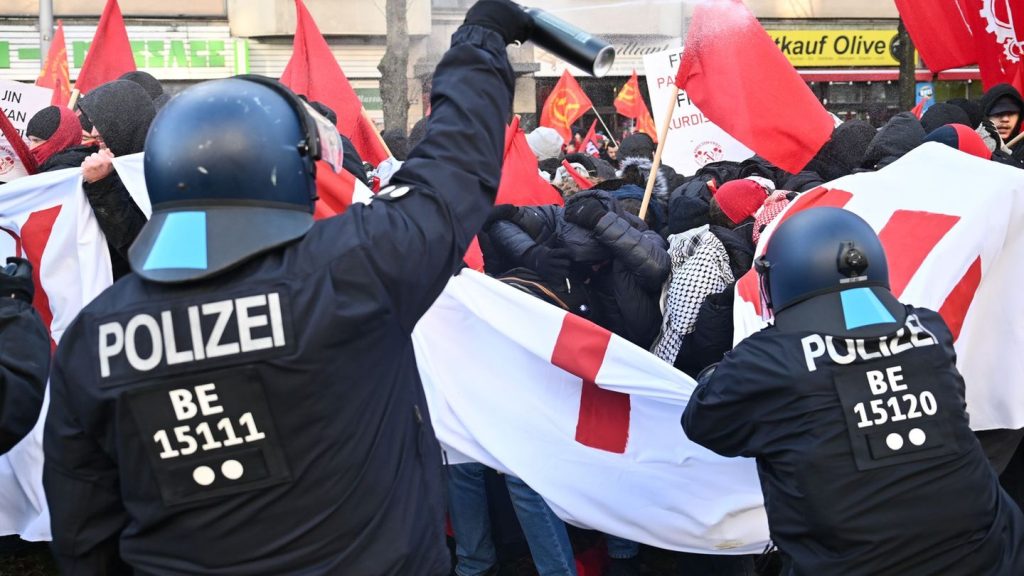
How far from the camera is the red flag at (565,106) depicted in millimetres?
14633

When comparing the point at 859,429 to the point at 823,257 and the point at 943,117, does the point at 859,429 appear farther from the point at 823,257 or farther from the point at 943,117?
the point at 943,117

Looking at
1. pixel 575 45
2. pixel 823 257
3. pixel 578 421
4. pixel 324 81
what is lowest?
pixel 578 421

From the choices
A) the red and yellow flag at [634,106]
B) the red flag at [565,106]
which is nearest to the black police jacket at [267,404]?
the red flag at [565,106]

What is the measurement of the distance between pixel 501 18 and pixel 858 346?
1.20 metres

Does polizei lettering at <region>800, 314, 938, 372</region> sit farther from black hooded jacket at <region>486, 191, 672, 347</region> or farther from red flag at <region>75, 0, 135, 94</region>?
red flag at <region>75, 0, 135, 94</region>

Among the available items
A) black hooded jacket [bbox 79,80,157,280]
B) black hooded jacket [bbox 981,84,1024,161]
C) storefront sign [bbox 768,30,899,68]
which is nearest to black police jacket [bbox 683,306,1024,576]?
black hooded jacket [bbox 79,80,157,280]

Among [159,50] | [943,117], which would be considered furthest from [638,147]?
[159,50]

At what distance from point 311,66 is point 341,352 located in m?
5.38

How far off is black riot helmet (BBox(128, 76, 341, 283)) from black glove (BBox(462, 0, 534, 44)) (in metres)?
0.44

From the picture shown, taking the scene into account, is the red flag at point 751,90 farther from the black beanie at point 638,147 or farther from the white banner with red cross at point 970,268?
the black beanie at point 638,147

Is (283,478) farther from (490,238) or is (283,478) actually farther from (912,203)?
(490,238)

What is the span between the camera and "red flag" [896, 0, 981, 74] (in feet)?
24.9

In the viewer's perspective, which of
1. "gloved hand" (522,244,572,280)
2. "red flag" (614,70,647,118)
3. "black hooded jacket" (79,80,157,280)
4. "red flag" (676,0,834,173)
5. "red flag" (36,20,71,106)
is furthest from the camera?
"red flag" (614,70,647,118)

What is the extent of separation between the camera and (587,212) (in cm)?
497
